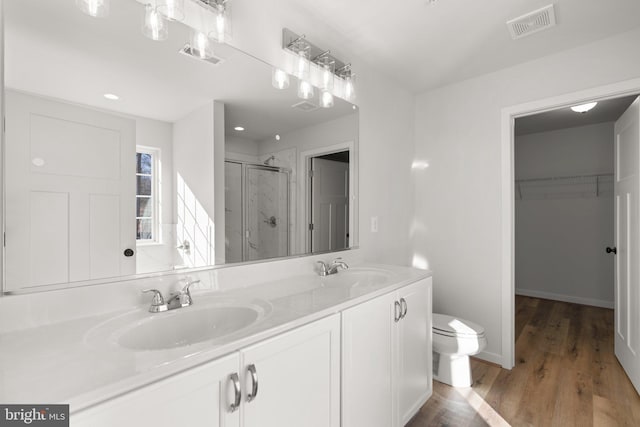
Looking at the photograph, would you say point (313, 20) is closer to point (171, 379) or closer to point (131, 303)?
point (131, 303)

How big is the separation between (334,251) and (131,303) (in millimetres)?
1186

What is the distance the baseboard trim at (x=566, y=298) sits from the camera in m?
3.83

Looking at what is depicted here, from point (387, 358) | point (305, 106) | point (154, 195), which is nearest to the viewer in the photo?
point (154, 195)

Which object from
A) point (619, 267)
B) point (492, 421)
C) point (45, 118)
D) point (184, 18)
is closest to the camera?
point (45, 118)

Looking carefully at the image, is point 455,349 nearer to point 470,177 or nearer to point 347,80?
point 470,177

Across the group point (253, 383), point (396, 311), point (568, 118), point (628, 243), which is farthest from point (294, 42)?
point (568, 118)

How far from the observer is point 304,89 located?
178 centimetres

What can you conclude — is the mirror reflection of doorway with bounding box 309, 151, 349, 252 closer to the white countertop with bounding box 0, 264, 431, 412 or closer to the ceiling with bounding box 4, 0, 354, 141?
the ceiling with bounding box 4, 0, 354, 141

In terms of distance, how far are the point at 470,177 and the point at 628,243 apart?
3.62ft

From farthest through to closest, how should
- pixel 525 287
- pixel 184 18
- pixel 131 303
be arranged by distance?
1. pixel 525 287
2. pixel 184 18
3. pixel 131 303

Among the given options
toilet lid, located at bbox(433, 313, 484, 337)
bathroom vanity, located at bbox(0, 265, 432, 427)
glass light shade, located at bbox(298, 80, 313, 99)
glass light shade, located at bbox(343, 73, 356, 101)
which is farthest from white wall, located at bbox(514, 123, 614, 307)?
glass light shade, located at bbox(298, 80, 313, 99)

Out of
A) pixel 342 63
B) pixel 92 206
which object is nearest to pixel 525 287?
pixel 342 63

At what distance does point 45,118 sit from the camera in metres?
0.99

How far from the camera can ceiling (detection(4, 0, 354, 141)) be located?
973mm
